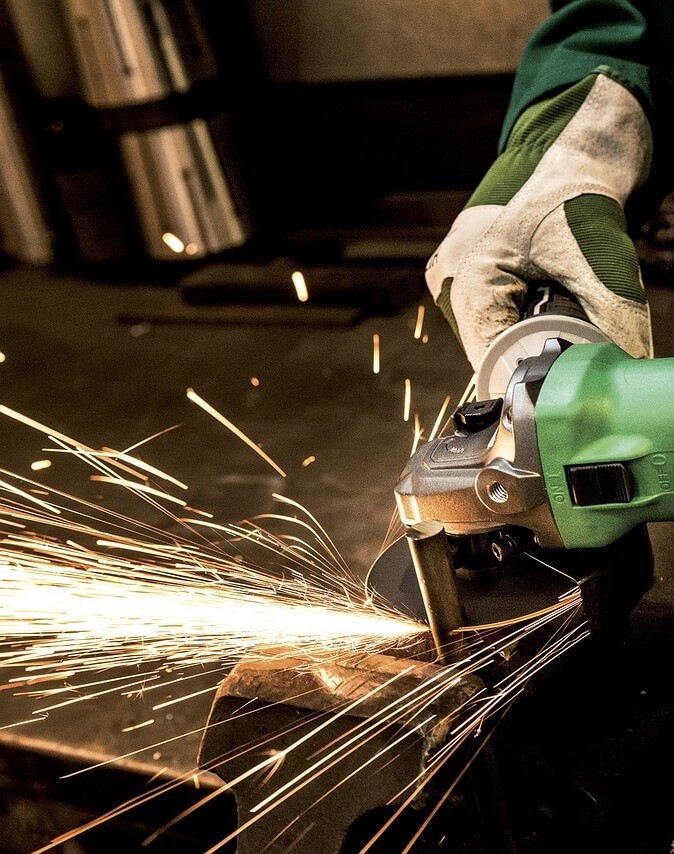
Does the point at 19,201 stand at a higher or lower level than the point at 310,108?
lower

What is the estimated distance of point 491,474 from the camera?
1.27m

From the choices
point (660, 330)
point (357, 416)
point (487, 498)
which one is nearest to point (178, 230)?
point (357, 416)

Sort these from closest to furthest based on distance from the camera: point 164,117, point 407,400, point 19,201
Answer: point 407,400 → point 164,117 → point 19,201

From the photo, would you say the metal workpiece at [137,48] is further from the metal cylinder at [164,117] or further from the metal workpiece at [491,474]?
the metal workpiece at [491,474]

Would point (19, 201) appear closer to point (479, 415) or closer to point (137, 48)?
point (137, 48)

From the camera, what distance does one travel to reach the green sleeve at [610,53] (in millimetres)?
1949

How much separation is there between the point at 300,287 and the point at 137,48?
1381mm

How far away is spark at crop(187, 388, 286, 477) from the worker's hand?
2.99 ft

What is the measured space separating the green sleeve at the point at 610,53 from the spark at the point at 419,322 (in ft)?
3.91

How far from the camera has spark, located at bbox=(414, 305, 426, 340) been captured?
128 inches

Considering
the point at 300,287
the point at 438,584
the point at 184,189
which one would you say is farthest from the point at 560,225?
the point at 184,189

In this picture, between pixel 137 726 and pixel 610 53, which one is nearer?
pixel 137 726

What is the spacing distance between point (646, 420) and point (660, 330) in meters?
1.64

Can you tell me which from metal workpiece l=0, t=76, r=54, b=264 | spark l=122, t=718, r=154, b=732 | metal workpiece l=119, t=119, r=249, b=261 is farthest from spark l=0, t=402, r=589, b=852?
metal workpiece l=0, t=76, r=54, b=264
